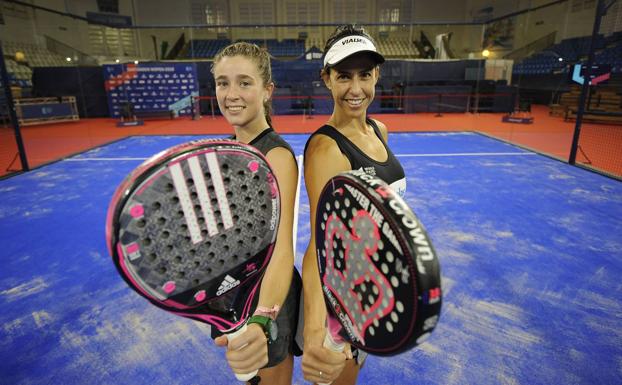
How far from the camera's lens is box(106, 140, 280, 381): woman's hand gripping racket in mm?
702

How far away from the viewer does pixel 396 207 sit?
2.13ft

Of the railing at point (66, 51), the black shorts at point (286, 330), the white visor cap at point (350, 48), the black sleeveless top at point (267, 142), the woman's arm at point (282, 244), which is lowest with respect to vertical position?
the black shorts at point (286, 330)

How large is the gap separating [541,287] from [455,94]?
1458 cm

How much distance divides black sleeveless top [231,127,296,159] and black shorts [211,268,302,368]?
56cm

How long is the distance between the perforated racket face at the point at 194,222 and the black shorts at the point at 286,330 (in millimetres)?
503

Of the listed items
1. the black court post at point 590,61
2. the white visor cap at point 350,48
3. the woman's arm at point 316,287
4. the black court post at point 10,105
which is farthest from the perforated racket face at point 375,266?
the black court post at point 10,105

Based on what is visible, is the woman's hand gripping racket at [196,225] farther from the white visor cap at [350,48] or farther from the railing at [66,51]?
the railing at [66,51]

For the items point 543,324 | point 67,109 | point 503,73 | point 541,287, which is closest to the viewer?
point 543,324

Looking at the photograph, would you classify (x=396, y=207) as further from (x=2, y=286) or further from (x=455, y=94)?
(x=455, y=94)

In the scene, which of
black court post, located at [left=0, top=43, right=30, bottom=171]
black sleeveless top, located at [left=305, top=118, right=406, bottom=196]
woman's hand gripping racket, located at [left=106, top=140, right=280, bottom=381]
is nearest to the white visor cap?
black sleeveless top, located at [left=305, top=118, right=406, bottom=196]

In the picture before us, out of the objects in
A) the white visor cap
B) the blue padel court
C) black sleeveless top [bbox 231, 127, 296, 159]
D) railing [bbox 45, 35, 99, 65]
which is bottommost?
the blue padel court

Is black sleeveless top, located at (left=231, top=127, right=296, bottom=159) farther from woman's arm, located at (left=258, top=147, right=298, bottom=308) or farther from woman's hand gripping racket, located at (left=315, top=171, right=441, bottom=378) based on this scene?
woman's hand gripping racket, located at (left=315, top=171, right=441, bottom=378)

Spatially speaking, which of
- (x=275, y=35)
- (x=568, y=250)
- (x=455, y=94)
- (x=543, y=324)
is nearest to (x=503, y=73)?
(x=455, y=94)

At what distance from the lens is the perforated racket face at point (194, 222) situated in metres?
0.70
